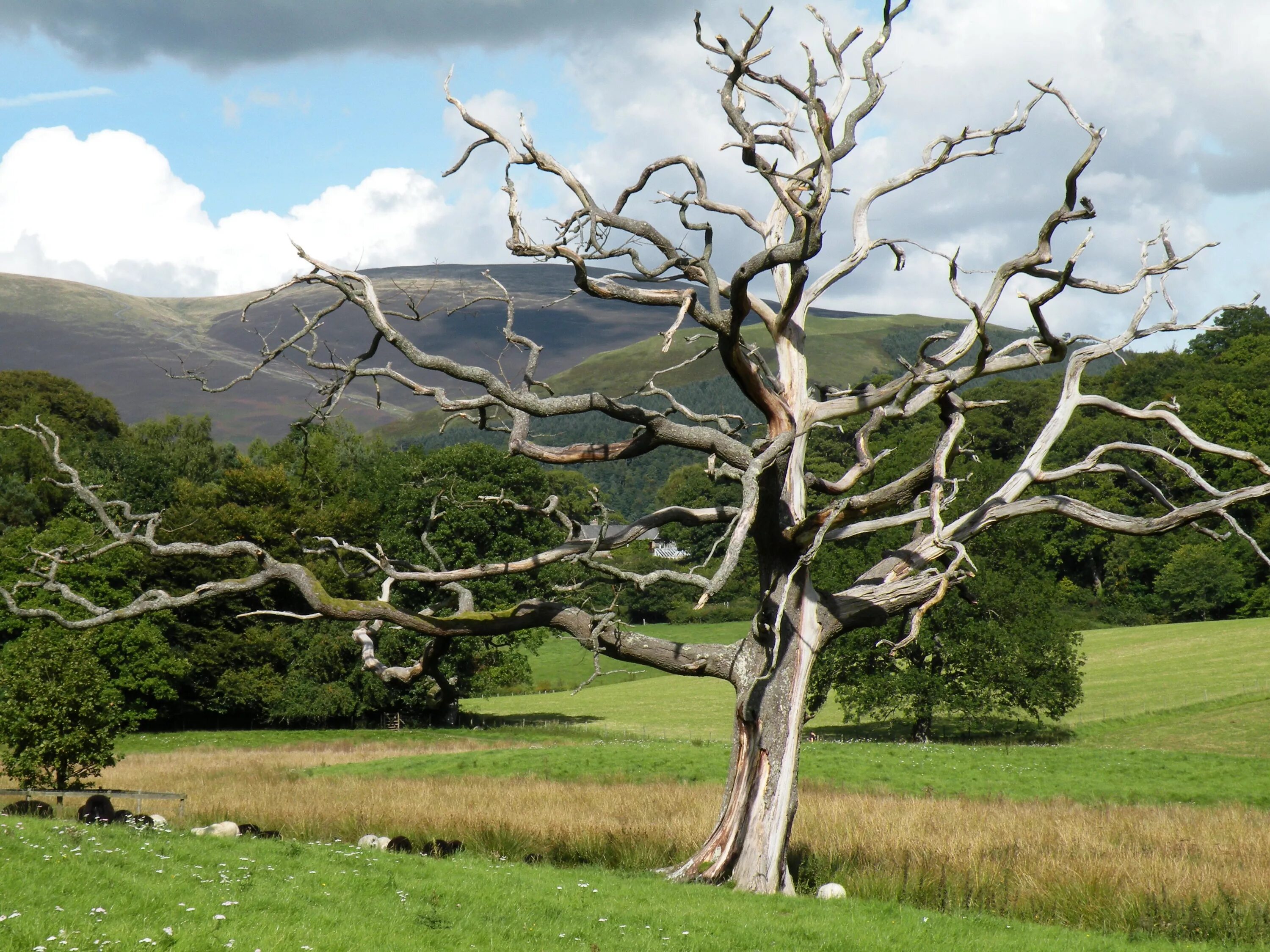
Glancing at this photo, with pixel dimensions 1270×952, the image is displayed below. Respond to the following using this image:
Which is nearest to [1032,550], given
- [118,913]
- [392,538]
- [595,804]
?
[392,538]

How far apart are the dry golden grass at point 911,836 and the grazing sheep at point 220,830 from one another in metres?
1.66

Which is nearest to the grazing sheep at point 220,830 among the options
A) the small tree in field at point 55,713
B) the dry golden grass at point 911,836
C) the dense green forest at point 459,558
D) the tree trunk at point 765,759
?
the dry golden grass at point 911,836

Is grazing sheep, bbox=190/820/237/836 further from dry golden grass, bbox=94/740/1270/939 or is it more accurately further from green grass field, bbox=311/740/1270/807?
green grass field, bbox=311/740/1270/807

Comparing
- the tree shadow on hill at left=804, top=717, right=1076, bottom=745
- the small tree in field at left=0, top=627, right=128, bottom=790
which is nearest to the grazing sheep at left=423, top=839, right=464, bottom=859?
the small tree in field at left=0, top=627, right=128, bottom=790

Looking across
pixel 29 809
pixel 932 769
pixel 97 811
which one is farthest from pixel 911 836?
pixel 29 809

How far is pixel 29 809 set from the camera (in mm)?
21250

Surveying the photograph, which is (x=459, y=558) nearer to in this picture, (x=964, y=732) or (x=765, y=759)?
(x=964, y=732)

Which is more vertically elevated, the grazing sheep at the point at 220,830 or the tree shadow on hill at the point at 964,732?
the grazing sheep at the point at 220,830

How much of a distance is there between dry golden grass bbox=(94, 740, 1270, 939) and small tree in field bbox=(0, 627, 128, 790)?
95.7 inches

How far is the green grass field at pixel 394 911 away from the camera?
9.85 metres

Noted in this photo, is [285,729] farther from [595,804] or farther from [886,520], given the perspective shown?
[886,520]

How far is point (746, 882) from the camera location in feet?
43.6

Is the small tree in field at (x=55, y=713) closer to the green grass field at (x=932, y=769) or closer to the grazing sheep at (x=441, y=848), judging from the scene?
the green grass field at (x=932, y=769)

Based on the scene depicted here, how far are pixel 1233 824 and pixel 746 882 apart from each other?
9.34 metres
